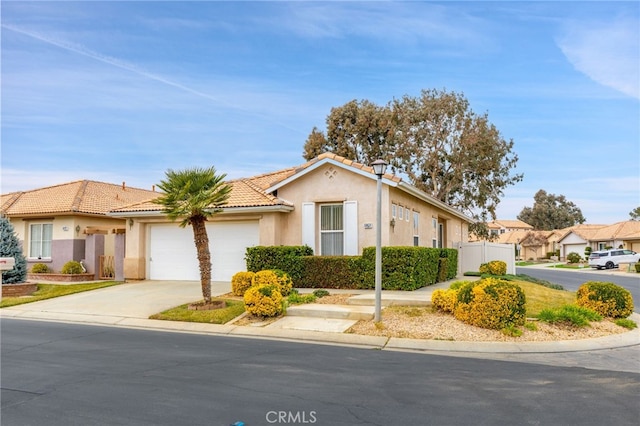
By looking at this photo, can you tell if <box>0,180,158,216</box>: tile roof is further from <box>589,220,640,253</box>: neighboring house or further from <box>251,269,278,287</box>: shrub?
<box>589,220,640,253</box>: neighboring house

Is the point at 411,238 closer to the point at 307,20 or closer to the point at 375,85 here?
the point at 375,85

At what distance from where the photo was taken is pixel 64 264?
74.6 feet

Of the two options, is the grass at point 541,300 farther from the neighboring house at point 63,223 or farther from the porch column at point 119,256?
the neighboring house at point 63,223

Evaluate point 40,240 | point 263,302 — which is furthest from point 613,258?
point 40,240

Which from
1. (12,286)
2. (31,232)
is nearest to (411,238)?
(12,286)

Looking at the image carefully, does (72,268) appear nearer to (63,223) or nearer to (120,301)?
(63,223)

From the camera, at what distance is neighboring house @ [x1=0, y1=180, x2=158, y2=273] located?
2298 centimetres

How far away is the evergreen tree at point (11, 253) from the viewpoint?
1920 cm

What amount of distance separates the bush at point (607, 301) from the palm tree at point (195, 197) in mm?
10360

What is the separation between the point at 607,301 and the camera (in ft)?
41.8

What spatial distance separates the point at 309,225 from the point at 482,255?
13347mm

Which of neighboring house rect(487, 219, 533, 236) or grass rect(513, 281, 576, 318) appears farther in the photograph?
neighboring house rect(487, 219, 533, 236)

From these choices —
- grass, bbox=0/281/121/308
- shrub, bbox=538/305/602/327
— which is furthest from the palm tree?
shrub, bbox=538/305/602/327

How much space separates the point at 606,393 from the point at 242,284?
10.8 m
